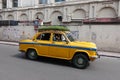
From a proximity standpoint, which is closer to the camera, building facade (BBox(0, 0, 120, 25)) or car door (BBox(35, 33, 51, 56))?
car door (BBox(35, 33, 51, 56))

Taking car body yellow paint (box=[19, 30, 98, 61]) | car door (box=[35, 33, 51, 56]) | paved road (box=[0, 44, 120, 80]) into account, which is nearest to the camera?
paved road (box=[0, 44, 120, 80])

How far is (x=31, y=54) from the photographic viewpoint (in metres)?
11.1

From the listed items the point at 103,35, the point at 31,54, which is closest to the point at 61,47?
the point at 31,54

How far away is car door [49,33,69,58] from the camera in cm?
982

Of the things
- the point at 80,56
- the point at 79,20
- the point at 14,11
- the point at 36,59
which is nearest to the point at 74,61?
the point at 80,56

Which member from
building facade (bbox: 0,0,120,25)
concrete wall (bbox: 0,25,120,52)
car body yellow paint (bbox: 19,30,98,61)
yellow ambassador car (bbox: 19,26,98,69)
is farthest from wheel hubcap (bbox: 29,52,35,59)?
building facade (bbox: 0,0,120,25)

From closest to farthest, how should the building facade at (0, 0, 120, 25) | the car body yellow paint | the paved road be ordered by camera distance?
the paved road
the car body yellow paint
the building facade at (0, 0, 120, 25)

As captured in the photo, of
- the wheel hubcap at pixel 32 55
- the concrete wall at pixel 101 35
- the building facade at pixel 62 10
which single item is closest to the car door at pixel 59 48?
the wheel hubcap at pixel 32 55

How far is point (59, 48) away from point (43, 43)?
1125mm

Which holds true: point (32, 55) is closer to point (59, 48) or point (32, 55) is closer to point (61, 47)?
point (59, 48)

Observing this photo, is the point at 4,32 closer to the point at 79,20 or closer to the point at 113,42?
the point at 79,20

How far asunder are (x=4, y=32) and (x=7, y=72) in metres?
18.8

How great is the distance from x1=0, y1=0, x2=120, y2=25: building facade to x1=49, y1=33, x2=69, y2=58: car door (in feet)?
38.6

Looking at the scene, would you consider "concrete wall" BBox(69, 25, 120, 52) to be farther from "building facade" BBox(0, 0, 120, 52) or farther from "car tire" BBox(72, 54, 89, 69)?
"car tire" BBox(72, 54, 89, 69)
